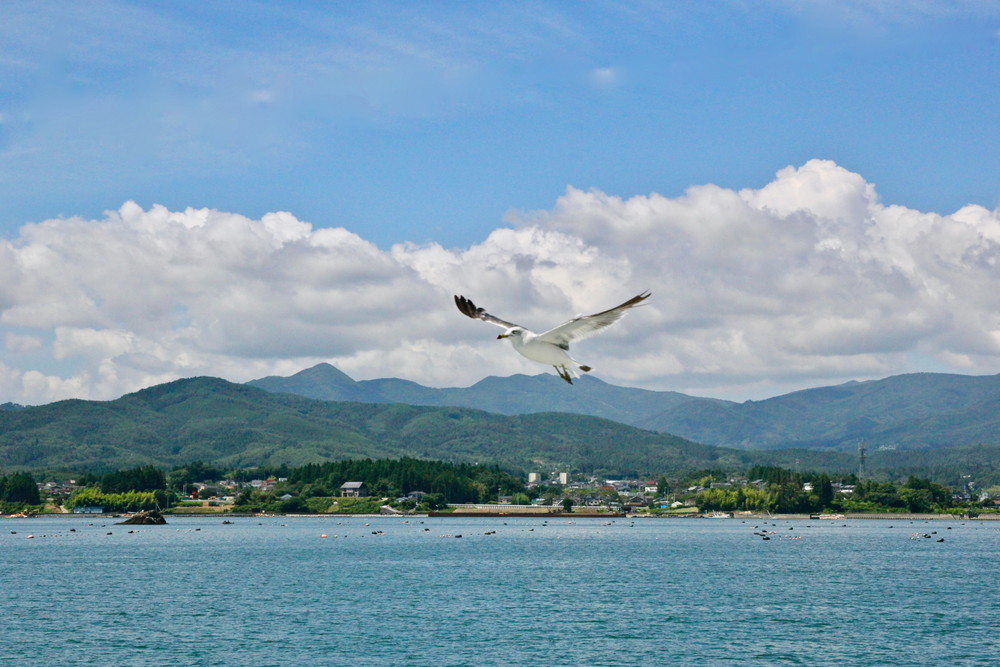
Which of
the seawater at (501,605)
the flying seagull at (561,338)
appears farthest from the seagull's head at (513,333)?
the seawater at (501,605)

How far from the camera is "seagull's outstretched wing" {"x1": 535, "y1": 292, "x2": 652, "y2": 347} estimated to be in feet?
65.2

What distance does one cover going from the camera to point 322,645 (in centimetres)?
5931

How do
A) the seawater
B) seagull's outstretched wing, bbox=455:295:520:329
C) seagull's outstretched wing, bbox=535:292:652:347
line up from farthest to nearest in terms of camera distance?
the seawater < seagull's outstretched wing, bbox=455:295:520:329 < seagull's outstretched wing, bbox=535:292:652:347

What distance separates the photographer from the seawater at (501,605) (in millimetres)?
56906

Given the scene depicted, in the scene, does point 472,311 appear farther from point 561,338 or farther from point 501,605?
point 501,605

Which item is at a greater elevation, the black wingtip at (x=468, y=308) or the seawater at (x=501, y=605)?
the black wingtip at (x=468, y=308)

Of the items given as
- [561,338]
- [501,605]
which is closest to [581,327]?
[561,338]

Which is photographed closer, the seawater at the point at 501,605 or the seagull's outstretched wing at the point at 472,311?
the seagull's outstretched wing at the point at 472,311

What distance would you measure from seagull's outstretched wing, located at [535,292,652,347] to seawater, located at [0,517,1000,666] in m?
36.0

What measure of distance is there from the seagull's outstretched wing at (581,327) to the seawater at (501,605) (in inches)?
1416

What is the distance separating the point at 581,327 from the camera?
68.0ft

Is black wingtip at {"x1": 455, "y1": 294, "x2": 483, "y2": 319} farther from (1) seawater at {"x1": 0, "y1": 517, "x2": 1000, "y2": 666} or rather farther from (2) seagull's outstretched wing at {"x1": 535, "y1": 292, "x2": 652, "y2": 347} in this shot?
(1) seawater at {"x1": 0, "y1": 517, "x2": 1000, "y2": 666}

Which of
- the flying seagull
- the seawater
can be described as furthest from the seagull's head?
the seawater

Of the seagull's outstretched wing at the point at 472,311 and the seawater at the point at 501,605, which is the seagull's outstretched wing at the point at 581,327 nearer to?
the seagull's outstretched wing at the point at 472,311
